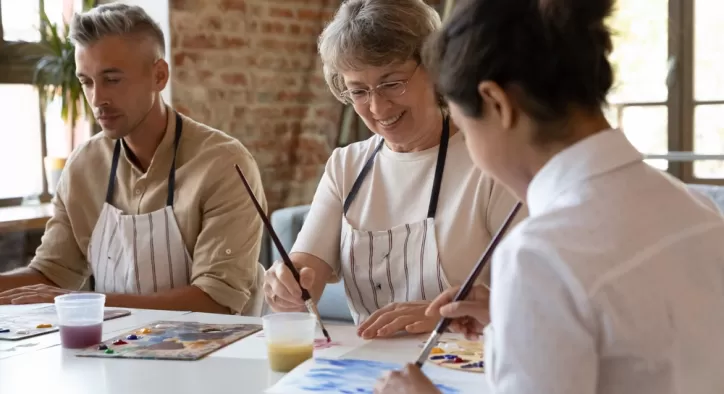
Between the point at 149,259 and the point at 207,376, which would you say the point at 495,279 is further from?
the point at 149,259

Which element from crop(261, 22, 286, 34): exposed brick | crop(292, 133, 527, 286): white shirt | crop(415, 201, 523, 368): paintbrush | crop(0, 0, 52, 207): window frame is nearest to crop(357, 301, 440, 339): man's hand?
crop(292, 133, 527, 286): white shirt

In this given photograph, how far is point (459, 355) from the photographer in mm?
1502

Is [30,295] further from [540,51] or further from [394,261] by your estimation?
[540,51]

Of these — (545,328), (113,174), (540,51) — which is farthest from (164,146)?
(545,328)

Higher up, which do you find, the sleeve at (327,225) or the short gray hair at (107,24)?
the short gray hair at (107,24)

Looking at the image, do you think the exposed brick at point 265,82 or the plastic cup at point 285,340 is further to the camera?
the exposed brick at point 265,82

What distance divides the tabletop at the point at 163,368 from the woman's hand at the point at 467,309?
0.11 m

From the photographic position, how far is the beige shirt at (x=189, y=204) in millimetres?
2256

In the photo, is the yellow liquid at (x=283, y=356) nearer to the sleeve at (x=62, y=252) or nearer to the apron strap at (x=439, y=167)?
the apron strap at (x=439, y=167)

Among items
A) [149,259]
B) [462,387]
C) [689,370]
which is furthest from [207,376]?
[149,259]

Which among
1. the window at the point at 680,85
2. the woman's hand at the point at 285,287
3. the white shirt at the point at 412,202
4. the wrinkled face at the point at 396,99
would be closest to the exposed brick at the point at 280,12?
the window at the point at 680,85

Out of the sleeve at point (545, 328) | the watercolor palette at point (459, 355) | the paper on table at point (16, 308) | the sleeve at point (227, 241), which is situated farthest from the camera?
the sleeve at point (227, 241)

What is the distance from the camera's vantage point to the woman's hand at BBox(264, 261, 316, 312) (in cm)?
175

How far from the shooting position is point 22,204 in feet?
13.1
